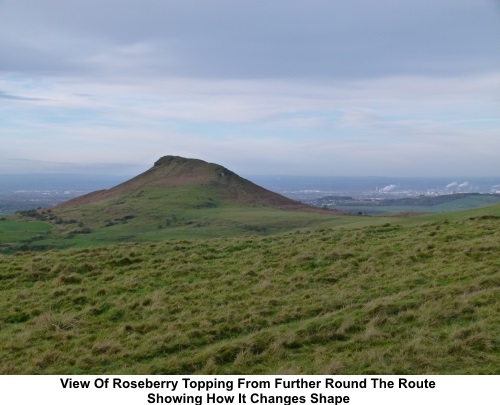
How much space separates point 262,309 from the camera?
11.4 meters

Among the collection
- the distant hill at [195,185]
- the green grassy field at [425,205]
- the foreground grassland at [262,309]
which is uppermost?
the distant hill at [195,185]

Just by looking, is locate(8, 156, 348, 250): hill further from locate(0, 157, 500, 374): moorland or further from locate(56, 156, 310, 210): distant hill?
locate(0, 157, 500, 374): moorland

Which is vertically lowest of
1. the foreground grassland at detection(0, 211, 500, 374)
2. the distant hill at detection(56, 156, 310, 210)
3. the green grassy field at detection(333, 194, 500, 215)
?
the foreground grassland at detection(0, 211, 500, 374)

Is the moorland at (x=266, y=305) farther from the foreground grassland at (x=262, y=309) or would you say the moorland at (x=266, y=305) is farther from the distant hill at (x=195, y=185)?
the distant hill at (x=195, y=185)

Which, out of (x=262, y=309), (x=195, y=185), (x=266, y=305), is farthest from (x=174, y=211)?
(x=262, y=309)

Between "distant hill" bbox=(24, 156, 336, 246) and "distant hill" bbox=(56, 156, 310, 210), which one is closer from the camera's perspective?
"distant hill" bbox=(24, 156, 336, 246)

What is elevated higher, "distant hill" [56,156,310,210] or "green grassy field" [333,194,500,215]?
"distant hill" [56,156,310,210]

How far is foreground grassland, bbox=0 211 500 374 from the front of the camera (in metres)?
8.66

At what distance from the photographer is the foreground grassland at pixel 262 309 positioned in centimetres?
866

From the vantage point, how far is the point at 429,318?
999cm

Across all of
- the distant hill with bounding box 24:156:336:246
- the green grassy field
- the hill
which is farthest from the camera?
the green grassy field

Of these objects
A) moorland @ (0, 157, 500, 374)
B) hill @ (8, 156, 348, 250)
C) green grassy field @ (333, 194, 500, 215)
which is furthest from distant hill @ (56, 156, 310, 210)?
moorland @ (0, 157, 500, 374)

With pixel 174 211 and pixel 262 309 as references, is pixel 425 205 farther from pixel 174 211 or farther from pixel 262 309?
pixel 262 309

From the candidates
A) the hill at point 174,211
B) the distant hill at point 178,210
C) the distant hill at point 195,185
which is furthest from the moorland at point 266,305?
the distant hill at point 195,185
